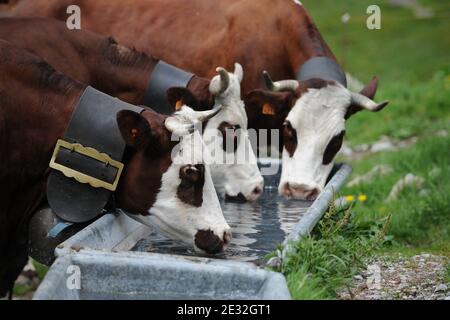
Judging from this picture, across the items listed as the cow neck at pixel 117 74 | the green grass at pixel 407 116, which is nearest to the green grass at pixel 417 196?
the green grass at pixel 407 116

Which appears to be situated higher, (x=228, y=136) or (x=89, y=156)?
(x=89, y=156)

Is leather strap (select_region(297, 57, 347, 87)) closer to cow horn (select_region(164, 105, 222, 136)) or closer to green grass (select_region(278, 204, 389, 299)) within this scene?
green grass (select_region(278, 204, 389, 299))

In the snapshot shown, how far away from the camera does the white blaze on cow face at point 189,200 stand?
18.9 feet

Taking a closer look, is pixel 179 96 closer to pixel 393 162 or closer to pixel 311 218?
pixel 311 218

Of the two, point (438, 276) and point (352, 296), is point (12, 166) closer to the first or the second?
point (352, 296)

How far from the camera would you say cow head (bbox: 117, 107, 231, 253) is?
5750 mm

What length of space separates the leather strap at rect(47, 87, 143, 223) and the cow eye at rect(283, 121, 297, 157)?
2.48 m

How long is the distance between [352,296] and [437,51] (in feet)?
53.9

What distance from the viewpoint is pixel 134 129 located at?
5668 millimetres

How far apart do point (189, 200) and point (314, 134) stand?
249cm

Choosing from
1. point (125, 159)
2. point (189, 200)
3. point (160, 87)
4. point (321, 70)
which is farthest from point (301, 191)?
point (125, 159)

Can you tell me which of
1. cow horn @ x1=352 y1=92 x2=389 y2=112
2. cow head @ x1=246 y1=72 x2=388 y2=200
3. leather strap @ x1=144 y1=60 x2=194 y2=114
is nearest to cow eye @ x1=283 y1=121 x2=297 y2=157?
cow head @ x1=246 y1=72 x2=388 y2=200

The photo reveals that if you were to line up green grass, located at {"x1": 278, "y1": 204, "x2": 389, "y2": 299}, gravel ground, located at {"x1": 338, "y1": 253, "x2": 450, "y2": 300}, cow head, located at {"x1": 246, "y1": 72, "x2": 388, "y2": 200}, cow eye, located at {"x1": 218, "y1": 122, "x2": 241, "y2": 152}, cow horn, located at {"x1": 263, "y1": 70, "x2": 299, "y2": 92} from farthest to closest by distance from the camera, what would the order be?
cow horn, located at {"x1": 263, "y1": 70, "x2": 299, "y2": 92} → cow head, located at {"x1": 246, "y1": 72, "x2": 388, "y2": 200} → cow eye, located at {"x1": 218, "y1": 122, "x2": 241, "y2": 152} → gravel ground, located at {"x1": 338, "y1": 253, "x2": 450, "y2": 300} → green grass, located at {"x1": 278, "y1": 204, "x2": 389, "y2": 299}
